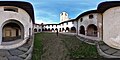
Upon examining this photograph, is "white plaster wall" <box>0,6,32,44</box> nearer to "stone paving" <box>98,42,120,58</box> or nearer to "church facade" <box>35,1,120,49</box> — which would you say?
"church facade" <box>35,1,120,49</box>


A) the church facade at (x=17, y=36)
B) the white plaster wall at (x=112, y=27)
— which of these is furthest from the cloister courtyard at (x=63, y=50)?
the white plaster wall at (x=112, y=27)

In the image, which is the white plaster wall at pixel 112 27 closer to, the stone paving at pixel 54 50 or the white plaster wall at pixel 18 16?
the stone paving at pixel 54 50

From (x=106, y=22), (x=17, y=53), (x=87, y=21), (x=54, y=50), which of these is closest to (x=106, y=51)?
(x=106, y=22)

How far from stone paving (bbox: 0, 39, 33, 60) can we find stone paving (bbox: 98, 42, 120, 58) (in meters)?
10.8

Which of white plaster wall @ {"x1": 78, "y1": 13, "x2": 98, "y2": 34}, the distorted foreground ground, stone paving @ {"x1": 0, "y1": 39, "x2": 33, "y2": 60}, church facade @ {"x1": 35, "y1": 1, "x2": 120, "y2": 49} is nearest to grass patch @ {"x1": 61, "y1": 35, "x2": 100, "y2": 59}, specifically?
the distorted foreground ground

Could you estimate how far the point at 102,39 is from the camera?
33.3 metres

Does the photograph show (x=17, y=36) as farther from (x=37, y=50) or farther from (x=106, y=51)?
(x=106, y=51)

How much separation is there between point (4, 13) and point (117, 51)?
19.0 meters

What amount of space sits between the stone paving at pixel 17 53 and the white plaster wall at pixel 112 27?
1300 centimetres

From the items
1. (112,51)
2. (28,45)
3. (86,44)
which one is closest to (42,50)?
(28,45)

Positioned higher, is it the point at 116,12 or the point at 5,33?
the point at 116,12

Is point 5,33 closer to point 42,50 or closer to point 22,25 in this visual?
point 22,25

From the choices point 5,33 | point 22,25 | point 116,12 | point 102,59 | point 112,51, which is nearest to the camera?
point 102,59

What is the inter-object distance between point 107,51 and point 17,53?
527 inches
